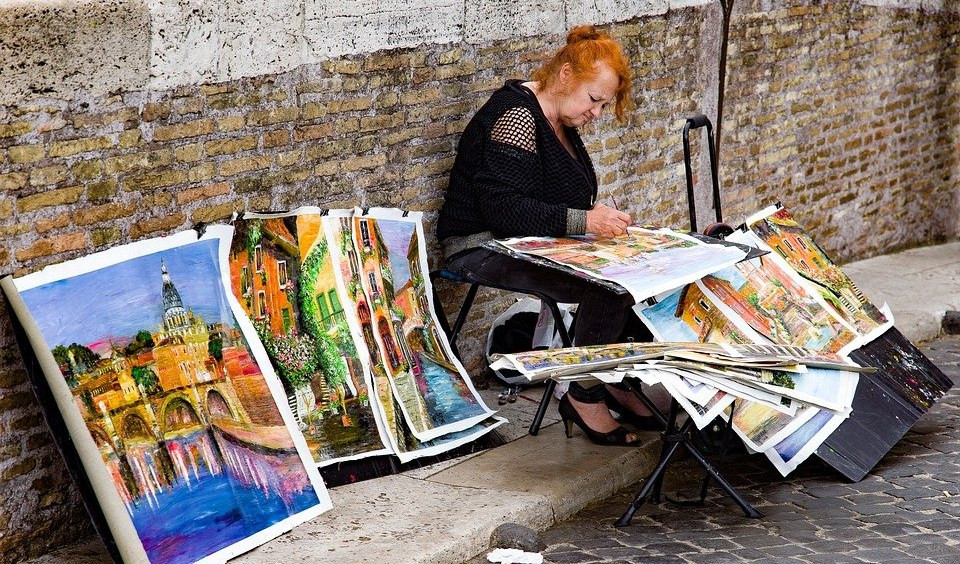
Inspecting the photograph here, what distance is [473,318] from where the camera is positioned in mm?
6141

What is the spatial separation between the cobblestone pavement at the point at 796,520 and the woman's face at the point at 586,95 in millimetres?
1513

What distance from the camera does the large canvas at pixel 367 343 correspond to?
5.02m

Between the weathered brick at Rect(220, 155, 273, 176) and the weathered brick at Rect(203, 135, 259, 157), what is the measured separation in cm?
4

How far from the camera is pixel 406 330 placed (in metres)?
5.34

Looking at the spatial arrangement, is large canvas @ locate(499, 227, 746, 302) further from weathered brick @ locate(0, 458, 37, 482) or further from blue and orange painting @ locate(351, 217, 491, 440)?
weathered brick @ locate(0, 458, 37, 482)

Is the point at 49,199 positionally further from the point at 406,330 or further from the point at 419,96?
the point at 419,96

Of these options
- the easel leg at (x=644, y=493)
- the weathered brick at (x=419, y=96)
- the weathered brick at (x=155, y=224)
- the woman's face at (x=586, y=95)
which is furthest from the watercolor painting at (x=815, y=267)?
the weathered brick at (x=155, y=224)

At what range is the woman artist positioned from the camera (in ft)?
17.3

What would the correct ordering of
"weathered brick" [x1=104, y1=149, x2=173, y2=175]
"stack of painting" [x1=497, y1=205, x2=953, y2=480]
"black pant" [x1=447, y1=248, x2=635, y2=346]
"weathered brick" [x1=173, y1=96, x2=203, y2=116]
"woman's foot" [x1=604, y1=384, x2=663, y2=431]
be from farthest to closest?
"woman's foot" [x1=604, y1=384, x2=663, y2=431], "black pant" [x1=447, y1=248, x2=635, y2=346], "stack of painting" [x1=497, y1=205, x2=953, y2=480], "weathered brick" [x1=173, y1=96, x2=203, y2=116], "weathered brick" [x1=104, y1=149, x2=173, y2=175]

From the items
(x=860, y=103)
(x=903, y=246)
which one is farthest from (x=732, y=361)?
(x=903, y=246)

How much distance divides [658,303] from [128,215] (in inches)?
78.8

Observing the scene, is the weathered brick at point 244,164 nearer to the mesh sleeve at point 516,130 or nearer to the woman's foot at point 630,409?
the mesh sleeve at point 516,130

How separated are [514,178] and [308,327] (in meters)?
1.05

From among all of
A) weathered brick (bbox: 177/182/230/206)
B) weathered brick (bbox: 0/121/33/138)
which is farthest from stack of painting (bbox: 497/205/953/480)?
weathered brick (bbox: 0/121/33/138)
